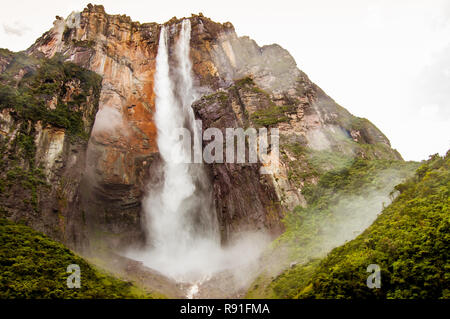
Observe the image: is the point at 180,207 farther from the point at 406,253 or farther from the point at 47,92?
the point at 406,253

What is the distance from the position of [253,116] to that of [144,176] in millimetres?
15244

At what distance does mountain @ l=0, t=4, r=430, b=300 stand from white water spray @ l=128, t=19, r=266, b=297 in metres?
1.29

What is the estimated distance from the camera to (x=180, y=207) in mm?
40562

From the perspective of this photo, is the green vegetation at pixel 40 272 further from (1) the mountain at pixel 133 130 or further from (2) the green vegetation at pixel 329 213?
(2) the green vegetation at pixel 329 213

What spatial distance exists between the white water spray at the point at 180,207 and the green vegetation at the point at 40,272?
7792mm

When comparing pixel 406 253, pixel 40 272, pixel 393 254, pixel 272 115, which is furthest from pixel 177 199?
pixel 406 253

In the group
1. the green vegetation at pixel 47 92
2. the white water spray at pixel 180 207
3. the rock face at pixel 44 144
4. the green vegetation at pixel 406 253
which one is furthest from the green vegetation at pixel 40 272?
the green vegetation at pixel 406 253

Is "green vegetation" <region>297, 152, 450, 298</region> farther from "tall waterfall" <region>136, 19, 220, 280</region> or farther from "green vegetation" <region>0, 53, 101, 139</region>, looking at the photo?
"green vegetation" <region>0, 53, 101, 139</region>

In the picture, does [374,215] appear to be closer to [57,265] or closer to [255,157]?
[255,157]

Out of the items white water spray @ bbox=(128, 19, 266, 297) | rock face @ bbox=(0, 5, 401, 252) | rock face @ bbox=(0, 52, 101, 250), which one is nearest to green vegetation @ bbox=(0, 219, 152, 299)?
rock face @ bbox=(0, 52, 101, 250)

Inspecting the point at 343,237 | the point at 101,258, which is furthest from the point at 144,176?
the point at 343,237

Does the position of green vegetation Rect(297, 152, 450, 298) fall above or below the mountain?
below

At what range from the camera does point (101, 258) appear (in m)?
29.5

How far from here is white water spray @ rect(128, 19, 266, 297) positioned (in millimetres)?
31453
